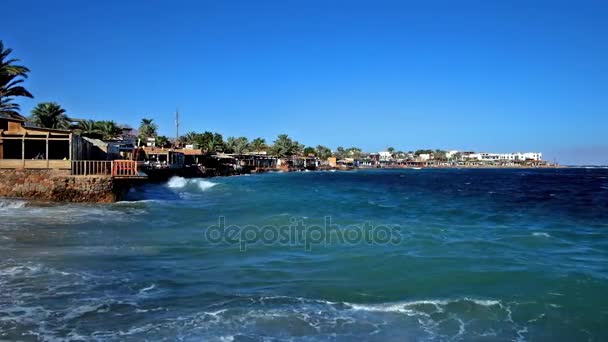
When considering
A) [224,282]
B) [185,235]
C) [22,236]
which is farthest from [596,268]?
[22,236]

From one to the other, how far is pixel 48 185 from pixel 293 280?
19066 millimetres

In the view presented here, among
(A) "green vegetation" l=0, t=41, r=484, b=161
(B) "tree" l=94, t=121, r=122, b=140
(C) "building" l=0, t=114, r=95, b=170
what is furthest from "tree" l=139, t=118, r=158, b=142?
(C) "building" l=0, t=114, r=95, b=170

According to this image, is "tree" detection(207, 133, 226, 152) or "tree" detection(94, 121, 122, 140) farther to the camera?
"tree" detection(207, 133, 226, 152)

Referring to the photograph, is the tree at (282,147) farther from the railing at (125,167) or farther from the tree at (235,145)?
the railing at (125,167)

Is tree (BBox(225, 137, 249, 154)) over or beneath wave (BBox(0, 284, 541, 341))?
over

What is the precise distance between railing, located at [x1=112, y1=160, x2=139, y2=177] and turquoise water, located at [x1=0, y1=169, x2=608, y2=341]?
5549 mm

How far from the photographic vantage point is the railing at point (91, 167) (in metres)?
25.7

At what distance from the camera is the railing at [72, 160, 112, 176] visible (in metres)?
25.7

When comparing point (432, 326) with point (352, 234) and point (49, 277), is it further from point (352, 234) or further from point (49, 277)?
point (352, 234)

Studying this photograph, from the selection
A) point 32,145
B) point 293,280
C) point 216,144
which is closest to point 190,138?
point 216,144

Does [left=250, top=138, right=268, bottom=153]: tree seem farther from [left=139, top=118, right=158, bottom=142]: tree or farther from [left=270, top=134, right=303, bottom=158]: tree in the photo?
[left=139, top=118, right=158, bottom=142]: tree

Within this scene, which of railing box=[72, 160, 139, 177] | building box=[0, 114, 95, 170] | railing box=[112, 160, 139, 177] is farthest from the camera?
railing box=[112, 160, 139, 177]

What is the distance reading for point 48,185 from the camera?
81.9ft

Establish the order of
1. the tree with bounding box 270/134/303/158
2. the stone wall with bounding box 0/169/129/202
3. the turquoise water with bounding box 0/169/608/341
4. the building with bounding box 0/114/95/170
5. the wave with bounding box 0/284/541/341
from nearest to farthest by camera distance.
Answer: the wave with bounding box 0/284/541/341 → the turquoise water with bounding box 0/169/608/341 → the stone wall with bounding box 0/169/129/202 → the building with bounding box 0/114/95/170 → the tree with bounding box 270/134/303/158
